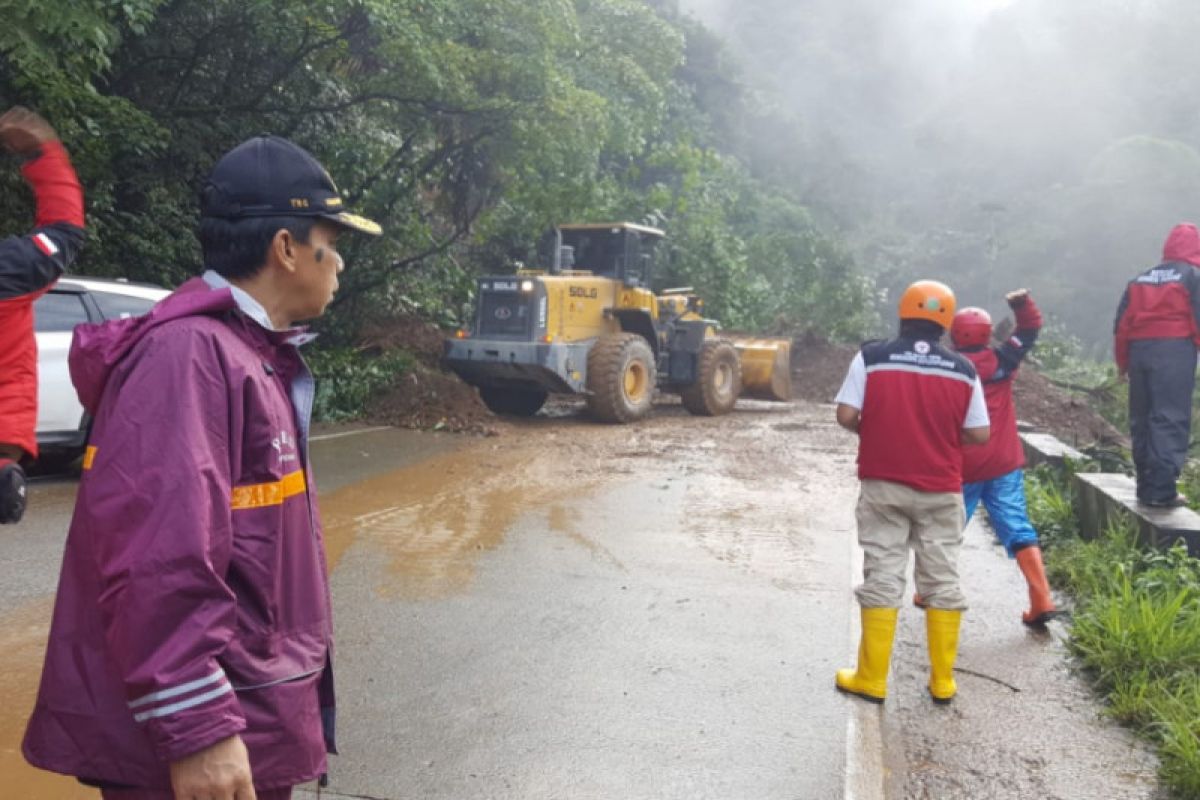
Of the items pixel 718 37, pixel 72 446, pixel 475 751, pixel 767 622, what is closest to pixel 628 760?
Answer: pixel 475 751

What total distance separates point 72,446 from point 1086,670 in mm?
7457

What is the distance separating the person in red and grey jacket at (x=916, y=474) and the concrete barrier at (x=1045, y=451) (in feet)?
15.4

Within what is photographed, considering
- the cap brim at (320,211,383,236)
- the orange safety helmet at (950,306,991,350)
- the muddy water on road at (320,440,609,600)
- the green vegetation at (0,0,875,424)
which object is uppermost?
the green vegetation at (0,0,875,424)

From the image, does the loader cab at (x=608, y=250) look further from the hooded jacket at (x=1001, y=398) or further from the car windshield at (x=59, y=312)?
the hooded jacket at (x=1001, y=398)

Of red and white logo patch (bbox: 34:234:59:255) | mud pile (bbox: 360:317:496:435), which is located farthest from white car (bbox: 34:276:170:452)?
mud pile (bbox: 360:317:496:435)

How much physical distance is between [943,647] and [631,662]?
1.40 metres

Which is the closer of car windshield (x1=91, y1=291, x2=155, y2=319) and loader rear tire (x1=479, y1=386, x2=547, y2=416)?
car windshield (x1=91, y1=291, x2=155, y2=319)

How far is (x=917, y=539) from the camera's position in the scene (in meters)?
4.45

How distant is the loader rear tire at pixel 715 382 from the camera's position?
15047 millimetres

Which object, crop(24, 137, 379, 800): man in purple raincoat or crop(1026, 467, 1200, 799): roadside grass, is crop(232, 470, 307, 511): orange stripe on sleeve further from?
crop(1026, 467, 1200, 799): roadside grass

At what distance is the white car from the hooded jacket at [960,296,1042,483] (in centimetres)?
597

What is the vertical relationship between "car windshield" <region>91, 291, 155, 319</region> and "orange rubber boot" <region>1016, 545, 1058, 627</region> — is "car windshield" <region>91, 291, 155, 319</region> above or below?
above

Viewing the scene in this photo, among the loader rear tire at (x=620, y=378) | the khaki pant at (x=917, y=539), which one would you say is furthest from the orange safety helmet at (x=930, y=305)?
the loader rear tire at (x=620, y=378)

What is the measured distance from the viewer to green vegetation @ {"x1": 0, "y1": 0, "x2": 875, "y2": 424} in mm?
9523
